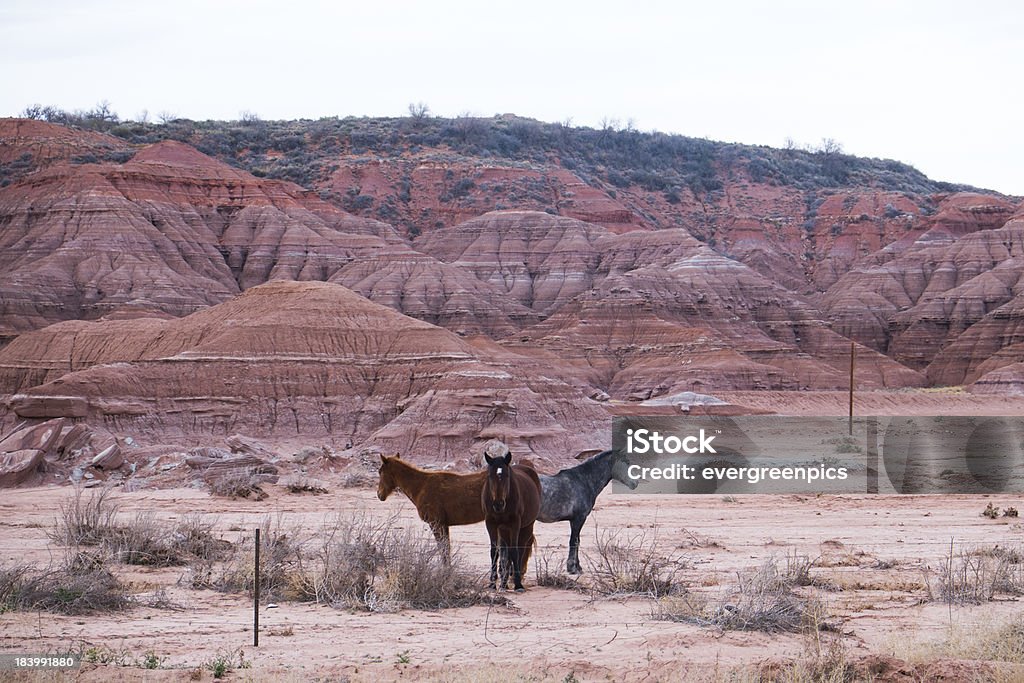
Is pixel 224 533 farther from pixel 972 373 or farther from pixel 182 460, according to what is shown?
pixel 972 373

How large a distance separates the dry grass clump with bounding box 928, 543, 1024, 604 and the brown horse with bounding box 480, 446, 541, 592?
214 inches

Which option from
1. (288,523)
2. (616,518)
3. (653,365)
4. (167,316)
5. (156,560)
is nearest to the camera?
(156,560)

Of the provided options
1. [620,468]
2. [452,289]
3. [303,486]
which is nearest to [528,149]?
[452,289]

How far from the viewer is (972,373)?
296 feet

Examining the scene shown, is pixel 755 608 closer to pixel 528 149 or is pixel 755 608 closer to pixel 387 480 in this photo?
pixel 387 480

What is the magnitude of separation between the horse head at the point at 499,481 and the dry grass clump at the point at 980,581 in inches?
234

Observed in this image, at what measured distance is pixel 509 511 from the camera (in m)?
14.5

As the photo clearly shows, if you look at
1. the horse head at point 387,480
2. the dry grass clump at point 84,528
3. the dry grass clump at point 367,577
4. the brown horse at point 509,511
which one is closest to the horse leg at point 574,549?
the brown horse at point 509,511

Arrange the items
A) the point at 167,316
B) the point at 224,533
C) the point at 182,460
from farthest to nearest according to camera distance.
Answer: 1. the point at 167,316
2. the point at 182,460
3. the point at 224,533

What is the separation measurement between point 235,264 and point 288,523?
6246cm

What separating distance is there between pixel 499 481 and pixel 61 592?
539cm

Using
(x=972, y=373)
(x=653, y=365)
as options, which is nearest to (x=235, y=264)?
(x=653, y=365)

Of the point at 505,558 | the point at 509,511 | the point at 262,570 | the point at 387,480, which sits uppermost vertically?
the point at 387,480

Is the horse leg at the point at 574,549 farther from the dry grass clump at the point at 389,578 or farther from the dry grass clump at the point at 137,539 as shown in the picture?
the dry grass clump at the point at 137,539
